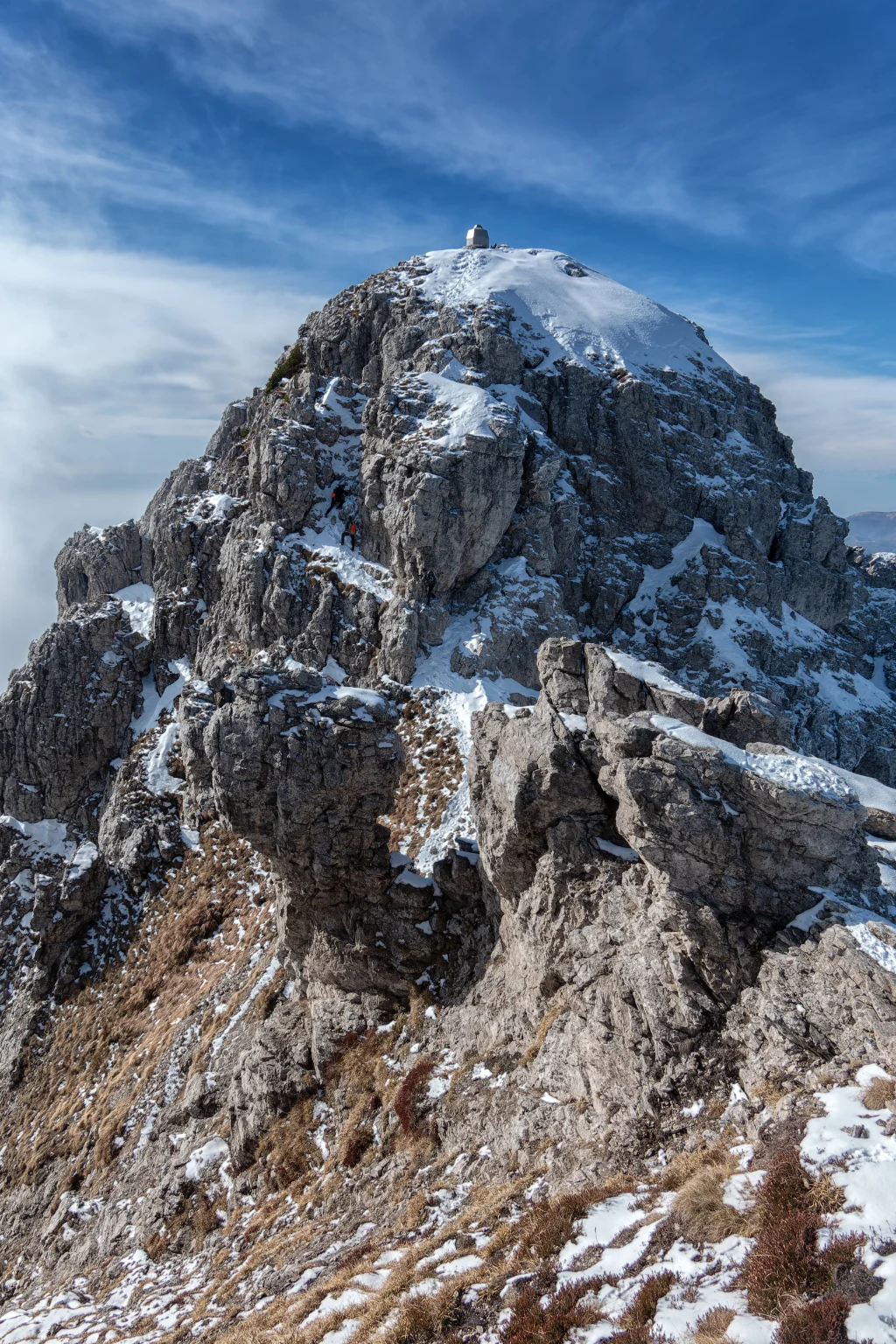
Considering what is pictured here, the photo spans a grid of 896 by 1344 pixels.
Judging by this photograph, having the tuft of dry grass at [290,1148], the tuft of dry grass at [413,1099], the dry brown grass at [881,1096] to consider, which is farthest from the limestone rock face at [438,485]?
the dry brown grass at [881,1096]

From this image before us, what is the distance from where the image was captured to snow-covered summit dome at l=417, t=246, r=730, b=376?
6900cm

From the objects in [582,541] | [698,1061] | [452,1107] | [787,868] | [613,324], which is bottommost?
[452,1107]

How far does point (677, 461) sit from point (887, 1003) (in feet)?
203

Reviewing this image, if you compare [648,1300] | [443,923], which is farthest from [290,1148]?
[648,1300]

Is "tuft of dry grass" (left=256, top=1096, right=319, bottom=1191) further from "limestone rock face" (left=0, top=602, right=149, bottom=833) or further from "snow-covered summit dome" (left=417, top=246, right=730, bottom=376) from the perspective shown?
"snow-covered summit dome" (left=417, top=246, right=730, bottom=376)

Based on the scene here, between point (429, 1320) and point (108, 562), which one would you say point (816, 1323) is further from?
point (108, 562)

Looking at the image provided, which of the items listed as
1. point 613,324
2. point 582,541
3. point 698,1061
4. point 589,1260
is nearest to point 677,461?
point 582,541

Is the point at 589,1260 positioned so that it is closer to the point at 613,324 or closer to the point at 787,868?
the point at 787,868

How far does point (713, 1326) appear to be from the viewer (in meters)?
8.69

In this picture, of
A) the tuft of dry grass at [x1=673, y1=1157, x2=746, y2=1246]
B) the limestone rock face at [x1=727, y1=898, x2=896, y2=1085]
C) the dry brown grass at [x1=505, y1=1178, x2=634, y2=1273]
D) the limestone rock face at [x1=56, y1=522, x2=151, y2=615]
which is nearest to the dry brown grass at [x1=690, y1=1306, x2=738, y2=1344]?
the tuft of dry grass at [x1=673, y1=1157, x2=746, y2=1246]

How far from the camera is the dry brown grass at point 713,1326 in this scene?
850cm

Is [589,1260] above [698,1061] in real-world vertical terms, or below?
below

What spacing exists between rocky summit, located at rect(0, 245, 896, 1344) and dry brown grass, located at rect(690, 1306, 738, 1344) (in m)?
0.06

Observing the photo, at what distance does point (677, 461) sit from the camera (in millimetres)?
67438
